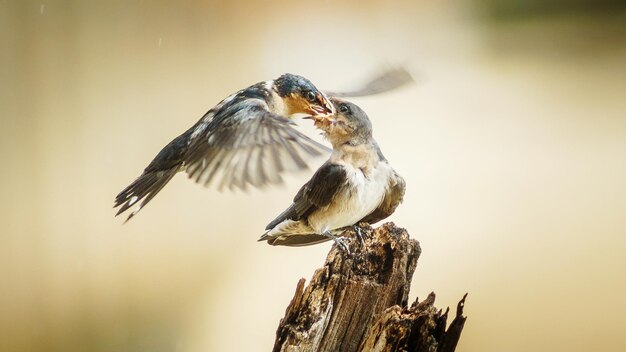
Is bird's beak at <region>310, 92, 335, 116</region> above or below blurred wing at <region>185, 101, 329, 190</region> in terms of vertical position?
above

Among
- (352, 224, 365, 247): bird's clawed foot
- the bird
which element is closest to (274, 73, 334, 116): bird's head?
the bird

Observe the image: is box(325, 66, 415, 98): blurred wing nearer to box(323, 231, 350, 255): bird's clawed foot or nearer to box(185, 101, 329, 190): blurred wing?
box(185, 101, 329, 190): blurred wing

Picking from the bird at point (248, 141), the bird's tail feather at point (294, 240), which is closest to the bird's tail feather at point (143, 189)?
the bird at point (248, 141)

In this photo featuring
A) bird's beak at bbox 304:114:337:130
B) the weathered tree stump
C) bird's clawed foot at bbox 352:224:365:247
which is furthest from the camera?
bird's beak at bbox 304:114:337:130

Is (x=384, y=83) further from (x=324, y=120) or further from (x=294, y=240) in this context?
(x=294, y=240)

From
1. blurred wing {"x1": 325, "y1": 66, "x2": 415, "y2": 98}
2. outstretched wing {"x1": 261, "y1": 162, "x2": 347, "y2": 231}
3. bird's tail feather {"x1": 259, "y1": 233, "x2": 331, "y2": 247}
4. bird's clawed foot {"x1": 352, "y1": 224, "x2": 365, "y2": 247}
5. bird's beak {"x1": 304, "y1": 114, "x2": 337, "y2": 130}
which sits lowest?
bird's tail feather {"x1": 259, "y1": 233, "x2": 331, "y2": 247}

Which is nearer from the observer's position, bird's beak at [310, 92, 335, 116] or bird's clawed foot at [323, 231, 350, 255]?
bird's clawed foot at [323, 231, 350, 255]
